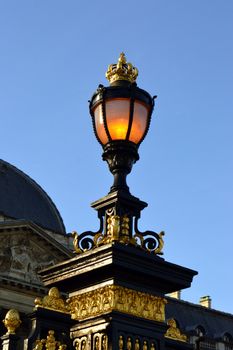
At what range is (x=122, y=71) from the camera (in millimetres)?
6020

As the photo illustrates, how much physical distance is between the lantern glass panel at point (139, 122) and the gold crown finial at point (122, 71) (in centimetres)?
32

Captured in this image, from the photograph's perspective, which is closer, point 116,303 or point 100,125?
point 116,303

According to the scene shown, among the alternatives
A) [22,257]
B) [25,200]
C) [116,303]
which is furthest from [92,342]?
[25,200]

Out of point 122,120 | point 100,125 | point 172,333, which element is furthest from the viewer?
point 172,333

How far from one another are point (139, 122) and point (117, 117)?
171 mm

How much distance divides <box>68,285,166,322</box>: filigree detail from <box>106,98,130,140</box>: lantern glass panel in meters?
1.16

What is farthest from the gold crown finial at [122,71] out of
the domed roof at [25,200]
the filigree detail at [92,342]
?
the domed roof at [25,200]

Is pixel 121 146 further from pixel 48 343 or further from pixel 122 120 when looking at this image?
pixel 48 343

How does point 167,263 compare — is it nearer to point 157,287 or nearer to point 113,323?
point 157,287

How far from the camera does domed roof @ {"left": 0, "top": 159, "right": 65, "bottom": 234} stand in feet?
204

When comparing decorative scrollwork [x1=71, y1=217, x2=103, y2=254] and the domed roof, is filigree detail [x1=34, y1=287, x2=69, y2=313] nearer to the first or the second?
decorative scrollwork [x1=71, y1=217, x2=103, y2=254]

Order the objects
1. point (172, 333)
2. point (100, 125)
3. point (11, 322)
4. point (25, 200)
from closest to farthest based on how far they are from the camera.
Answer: point (11, 322), point (100, 125), point (172, 333), point (25, 200)

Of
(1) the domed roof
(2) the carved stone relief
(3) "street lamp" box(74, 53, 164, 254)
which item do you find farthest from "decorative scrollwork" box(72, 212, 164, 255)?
(1) the domed roof

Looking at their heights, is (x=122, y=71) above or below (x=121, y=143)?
above
